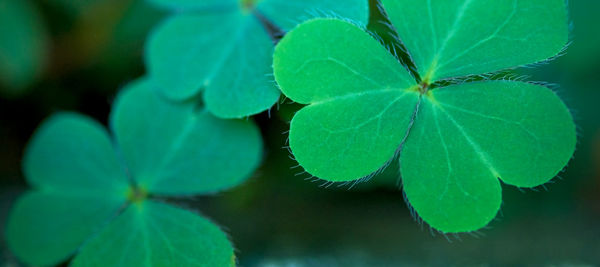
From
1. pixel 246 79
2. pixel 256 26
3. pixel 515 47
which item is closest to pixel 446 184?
pixel 515 47

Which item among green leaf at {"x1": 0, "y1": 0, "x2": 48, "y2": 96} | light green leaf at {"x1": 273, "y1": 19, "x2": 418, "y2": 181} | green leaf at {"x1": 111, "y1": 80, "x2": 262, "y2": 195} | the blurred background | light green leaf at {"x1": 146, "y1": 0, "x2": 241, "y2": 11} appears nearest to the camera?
light green leaf at {"x1": 273, "y1": 19, "x2": 418, "y2": 181}

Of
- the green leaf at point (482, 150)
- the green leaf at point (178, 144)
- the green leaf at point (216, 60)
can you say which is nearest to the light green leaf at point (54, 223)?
the green leaf at point (178, 144)

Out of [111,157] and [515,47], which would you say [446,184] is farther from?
[111,157]

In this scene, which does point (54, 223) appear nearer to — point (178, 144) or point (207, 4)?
point (178, 144)

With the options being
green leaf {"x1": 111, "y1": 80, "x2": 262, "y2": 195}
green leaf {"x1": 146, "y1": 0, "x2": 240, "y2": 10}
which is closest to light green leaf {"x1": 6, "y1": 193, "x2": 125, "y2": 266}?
green leaf {"x1": 111, "y1": 80, "x2": 262, "y2": 195}

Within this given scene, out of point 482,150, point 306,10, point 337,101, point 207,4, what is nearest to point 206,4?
point 207,4

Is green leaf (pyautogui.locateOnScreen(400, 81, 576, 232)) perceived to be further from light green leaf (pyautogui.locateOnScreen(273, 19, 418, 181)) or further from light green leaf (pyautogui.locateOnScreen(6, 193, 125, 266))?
light green leaf (pyautogui.locateOnScreen(6, 193, 125, 266))

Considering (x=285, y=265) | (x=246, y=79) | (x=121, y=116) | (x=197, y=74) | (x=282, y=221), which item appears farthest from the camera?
(x=282, y=221)
